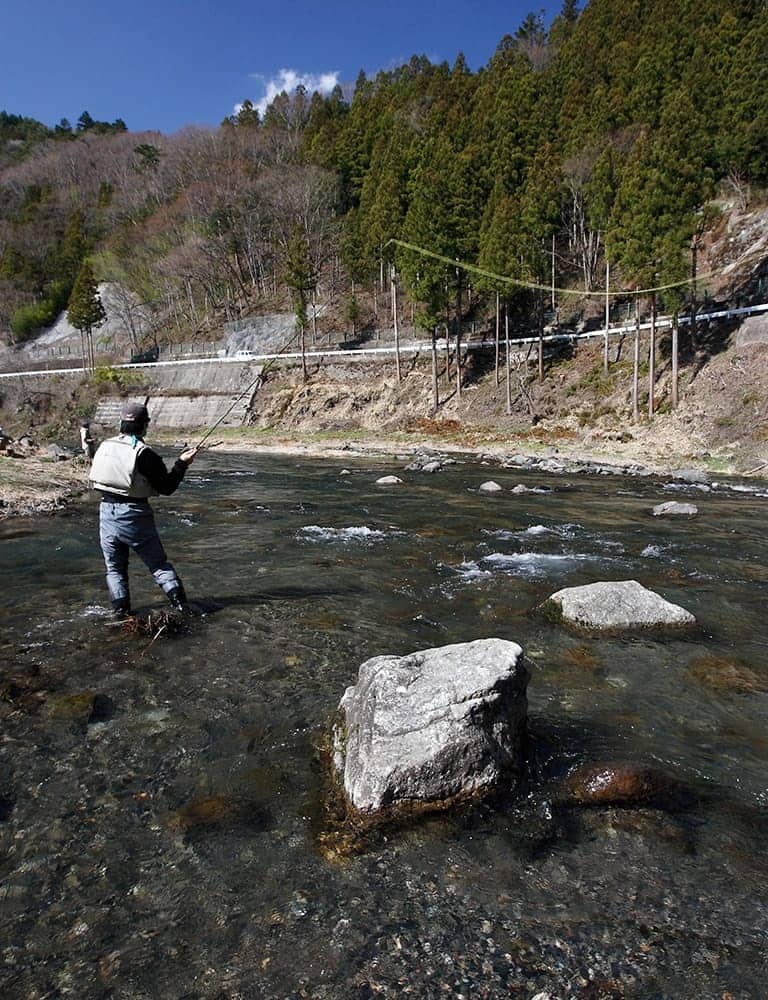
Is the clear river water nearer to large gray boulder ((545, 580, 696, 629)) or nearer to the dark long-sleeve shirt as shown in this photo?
large gray boulder ((545, 580, 696, 629))

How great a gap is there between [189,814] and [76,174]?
4545 inches

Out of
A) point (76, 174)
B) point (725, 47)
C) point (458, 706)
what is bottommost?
point (458, 706)

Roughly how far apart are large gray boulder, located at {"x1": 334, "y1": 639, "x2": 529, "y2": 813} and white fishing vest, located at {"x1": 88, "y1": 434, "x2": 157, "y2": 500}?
11.5ft

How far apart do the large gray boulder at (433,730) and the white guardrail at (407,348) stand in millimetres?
20945

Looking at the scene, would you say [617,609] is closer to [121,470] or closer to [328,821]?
[328,821]

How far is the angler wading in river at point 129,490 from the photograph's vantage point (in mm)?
6039

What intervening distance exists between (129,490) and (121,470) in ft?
0.72

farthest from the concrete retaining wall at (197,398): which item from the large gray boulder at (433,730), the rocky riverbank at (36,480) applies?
A: the large gray boulder at (433,730)

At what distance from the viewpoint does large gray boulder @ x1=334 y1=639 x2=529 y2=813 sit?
341cm

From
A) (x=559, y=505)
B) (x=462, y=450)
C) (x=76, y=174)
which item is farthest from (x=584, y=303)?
(x=76, y=174)

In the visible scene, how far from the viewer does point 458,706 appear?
3.54 meters

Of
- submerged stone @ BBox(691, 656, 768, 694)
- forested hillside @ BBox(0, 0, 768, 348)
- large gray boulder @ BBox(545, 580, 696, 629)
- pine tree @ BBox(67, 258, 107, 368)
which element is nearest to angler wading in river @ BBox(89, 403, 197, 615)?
large gray boulder @ BBox(545, 580, 696, 629)

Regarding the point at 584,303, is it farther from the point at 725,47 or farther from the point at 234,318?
the point at 234,318

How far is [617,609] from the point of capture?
20.5 feet
